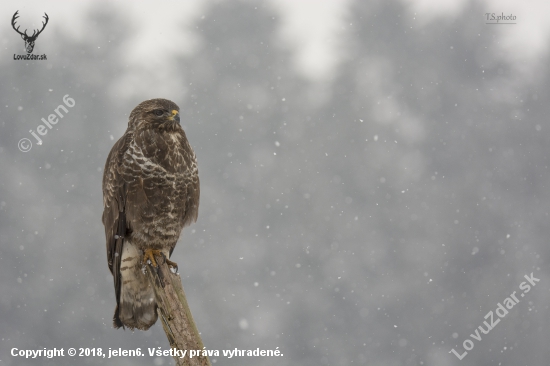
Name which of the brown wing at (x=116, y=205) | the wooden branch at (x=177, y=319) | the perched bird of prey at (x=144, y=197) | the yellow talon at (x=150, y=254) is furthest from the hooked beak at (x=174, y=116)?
the wooden branch at (x=177, y=319)

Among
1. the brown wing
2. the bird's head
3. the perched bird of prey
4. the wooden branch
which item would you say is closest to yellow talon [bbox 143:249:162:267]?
the perched bird of prey

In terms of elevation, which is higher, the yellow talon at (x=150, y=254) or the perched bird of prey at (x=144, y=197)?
the perched bird of prey at (x=144, y=197)

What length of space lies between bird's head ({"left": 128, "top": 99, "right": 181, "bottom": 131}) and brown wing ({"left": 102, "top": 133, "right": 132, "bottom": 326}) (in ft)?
0.58

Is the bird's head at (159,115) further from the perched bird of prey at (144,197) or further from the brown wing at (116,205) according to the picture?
the brown wing at (116,205)

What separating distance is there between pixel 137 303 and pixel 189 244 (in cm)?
1377

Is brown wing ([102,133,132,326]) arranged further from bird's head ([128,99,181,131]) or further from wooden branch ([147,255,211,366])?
wooden branch ([147,255,211,366])

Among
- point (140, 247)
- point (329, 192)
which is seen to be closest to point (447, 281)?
point (329, 192)

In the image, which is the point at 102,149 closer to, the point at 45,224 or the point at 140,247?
the point at 45,224

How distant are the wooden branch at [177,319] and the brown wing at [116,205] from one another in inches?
27.8

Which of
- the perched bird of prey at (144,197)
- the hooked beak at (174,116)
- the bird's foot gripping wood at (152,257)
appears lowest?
the bird's foot gripping wood at (152,257)

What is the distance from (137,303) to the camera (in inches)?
177

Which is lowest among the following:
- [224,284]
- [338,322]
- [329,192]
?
[338,322]

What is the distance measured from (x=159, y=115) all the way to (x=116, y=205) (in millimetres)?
801

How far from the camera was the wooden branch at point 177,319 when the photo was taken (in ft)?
12.2
